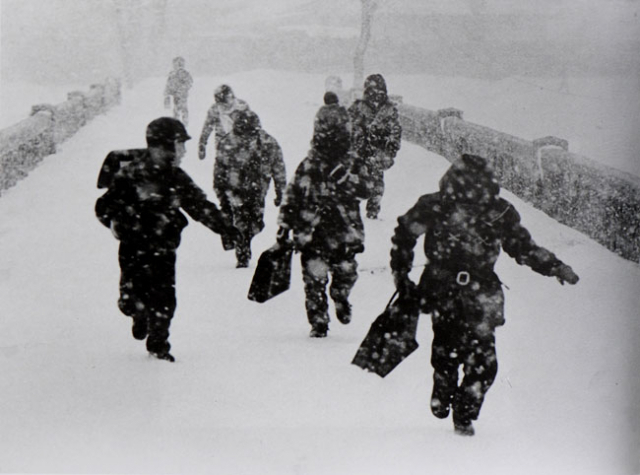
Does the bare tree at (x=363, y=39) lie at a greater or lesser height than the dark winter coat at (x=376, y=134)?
greater

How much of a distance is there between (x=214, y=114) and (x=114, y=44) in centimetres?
83

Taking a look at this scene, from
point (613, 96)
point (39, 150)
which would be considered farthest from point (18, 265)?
point (613, 96)

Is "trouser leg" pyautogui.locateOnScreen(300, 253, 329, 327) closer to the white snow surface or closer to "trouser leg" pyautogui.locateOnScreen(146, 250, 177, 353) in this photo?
the white snow surface

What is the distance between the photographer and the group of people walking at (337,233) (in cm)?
391

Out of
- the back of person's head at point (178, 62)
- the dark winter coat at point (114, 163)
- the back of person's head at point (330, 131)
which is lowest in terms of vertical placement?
the dark winter coat at point (114, 163)

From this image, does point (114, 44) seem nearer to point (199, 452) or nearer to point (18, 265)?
point (18, 265)

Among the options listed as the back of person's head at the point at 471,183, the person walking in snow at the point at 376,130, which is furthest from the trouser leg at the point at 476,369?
the person walking in snow at the point at 376,130

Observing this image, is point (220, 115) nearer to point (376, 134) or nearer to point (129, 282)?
point (376, 134)

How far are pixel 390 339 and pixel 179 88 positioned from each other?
2178 mm

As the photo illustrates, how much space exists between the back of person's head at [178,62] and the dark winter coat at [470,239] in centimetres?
212

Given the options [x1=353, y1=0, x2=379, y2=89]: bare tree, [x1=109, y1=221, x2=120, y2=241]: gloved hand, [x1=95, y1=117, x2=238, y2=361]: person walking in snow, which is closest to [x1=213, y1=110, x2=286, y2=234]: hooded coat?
[x1=353, y1=0, x2=379, y2=89]: bare tree

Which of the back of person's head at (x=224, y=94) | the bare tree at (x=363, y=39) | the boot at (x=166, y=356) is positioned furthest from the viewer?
the back of person's head at (x=224, y=94)

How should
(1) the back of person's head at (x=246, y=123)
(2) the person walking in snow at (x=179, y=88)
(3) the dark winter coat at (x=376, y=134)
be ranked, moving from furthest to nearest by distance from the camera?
(3) the dark winter coat at (x=376, y=134), (1) the back of person's head at (x=246, y=123), (2) the person walking in snow at (x=179, y=88)

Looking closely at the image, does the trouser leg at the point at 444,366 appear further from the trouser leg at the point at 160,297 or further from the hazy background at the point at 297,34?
the hazy background at the point at 297,34
